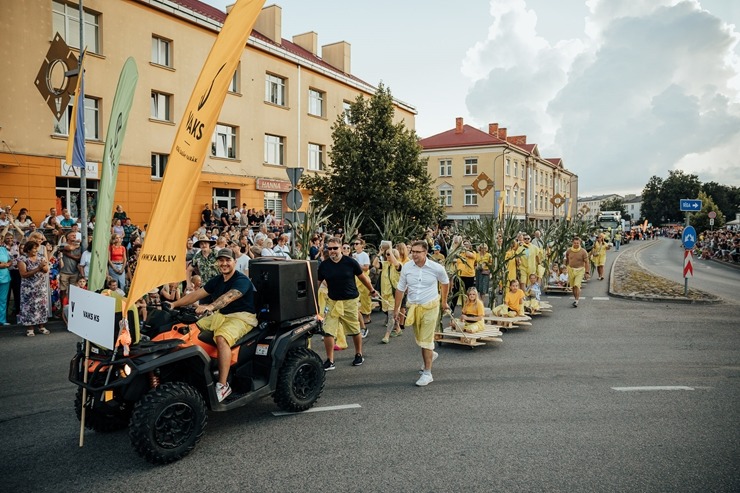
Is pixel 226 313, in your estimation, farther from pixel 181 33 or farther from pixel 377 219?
pixel 181 33

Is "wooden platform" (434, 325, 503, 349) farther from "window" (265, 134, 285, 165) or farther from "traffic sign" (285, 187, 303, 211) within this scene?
"window" (265, 134, 285, 165)

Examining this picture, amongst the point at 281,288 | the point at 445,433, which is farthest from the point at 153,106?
the point at 445,433

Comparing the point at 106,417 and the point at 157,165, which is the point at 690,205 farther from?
the point at 157,165

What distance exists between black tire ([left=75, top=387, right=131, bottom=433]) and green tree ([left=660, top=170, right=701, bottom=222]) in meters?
122

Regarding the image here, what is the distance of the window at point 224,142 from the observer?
83.6 ft

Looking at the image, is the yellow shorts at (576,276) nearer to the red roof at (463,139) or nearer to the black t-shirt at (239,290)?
the black t-shirt at (239,290)

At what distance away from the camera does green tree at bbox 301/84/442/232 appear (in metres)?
20.7

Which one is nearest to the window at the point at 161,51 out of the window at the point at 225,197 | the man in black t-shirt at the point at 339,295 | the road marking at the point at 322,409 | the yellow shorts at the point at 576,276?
the window at the point at 225,197

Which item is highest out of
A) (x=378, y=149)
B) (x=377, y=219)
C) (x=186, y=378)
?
(x=378, y=149)

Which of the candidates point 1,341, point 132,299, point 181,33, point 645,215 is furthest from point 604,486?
point 645,215

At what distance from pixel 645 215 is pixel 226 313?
5223 inches

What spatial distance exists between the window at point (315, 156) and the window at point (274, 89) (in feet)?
10.8

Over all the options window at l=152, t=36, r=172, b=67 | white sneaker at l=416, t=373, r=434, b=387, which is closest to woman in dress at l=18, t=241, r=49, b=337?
white sneaker at l=416, t=373, r=434, b=387

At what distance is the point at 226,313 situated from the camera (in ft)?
17.2
